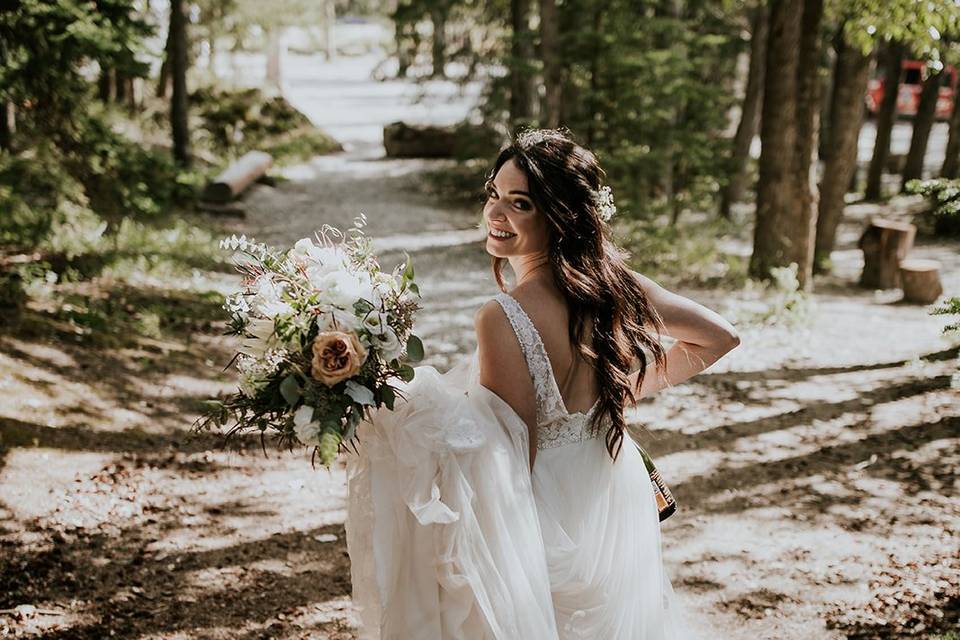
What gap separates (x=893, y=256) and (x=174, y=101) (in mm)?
11742

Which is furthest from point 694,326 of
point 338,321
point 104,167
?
point 104,167

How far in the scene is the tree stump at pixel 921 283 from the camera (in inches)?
424

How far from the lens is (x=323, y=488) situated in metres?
5.77

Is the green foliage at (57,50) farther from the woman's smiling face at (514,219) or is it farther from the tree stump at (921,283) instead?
the tree stump at (921,283)

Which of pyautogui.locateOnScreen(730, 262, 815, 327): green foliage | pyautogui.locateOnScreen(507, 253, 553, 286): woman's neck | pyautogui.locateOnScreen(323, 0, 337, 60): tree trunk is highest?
pyautogui.locateOnScreen(323, 0, 337, 60): tree trunk

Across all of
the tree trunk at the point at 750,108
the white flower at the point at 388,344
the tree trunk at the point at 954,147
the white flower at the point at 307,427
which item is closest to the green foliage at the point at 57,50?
the white flower at the point at 388,344

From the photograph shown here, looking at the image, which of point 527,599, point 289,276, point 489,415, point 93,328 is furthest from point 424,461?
point 93,328

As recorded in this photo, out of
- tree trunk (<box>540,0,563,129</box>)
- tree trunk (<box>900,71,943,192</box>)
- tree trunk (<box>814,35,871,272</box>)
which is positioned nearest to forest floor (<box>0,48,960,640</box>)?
tree trunk (<box>814,35,871,272</box>)

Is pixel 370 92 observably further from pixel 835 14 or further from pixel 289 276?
pixel 289 276

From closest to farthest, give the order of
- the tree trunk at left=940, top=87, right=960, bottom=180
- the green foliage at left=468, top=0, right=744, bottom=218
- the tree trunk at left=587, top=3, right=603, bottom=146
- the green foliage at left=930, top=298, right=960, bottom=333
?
the green foliage at left=930, top=298, right=960, bottom=333 < the green foliage at left=468, top=0, right=744, bottom=218 < the tree trunk at left=587, top=3, right=603, bottom=146 < the tree trunk at left=940, top=87, right=960, bottom=180

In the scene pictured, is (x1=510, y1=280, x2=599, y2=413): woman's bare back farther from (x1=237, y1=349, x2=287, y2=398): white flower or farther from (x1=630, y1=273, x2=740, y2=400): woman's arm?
(x1=237, y1=349, x2=287, y2=398): white flower

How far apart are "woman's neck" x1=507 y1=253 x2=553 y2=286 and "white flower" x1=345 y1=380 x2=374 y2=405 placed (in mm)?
630

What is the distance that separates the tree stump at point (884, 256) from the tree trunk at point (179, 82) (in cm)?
1118

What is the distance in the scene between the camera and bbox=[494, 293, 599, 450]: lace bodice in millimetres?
2582
